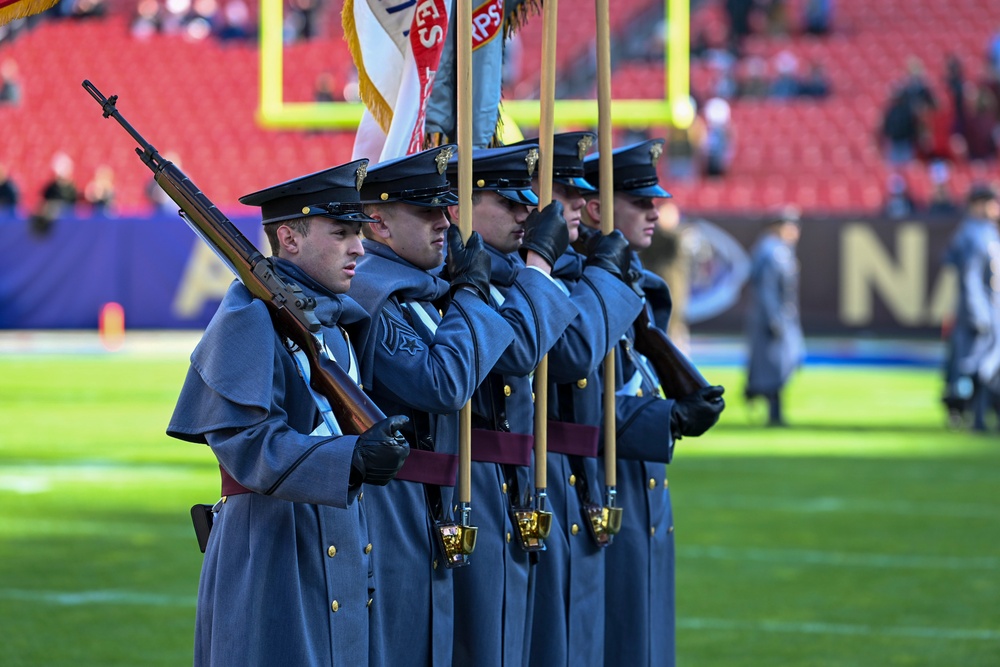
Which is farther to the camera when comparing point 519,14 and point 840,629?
point 840,629

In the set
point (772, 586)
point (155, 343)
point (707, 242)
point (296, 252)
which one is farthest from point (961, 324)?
point (155, 343)

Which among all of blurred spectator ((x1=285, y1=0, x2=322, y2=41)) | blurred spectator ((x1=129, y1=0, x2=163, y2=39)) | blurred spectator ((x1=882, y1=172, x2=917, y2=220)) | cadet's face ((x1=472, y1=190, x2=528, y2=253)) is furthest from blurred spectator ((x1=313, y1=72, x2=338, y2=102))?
cadet's face ((x1=472, y1=190, x2=528, y2=253))

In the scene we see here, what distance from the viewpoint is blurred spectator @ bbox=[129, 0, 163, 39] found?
33062 millimetres

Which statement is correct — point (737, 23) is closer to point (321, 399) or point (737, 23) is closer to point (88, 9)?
point (88, 9)

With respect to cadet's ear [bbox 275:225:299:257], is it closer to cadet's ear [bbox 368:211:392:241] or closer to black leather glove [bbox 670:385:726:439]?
cadet's ear [bbox 368:211:392:241]

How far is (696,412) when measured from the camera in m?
5.52

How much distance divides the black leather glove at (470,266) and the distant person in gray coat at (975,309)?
10.3m

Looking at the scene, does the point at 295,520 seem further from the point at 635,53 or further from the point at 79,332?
the point at 635,53

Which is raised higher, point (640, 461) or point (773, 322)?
point (773, 322)

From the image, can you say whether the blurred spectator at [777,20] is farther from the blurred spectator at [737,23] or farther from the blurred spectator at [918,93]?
the blurred spectator at [918,93]

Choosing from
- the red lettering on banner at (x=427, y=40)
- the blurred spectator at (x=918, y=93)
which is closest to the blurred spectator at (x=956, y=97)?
the blurred spectator at (x=918, y=93)

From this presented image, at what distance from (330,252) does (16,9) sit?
106 cm

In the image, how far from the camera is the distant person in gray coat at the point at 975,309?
14.0m

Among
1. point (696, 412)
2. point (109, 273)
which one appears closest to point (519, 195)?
point (696, 412)
